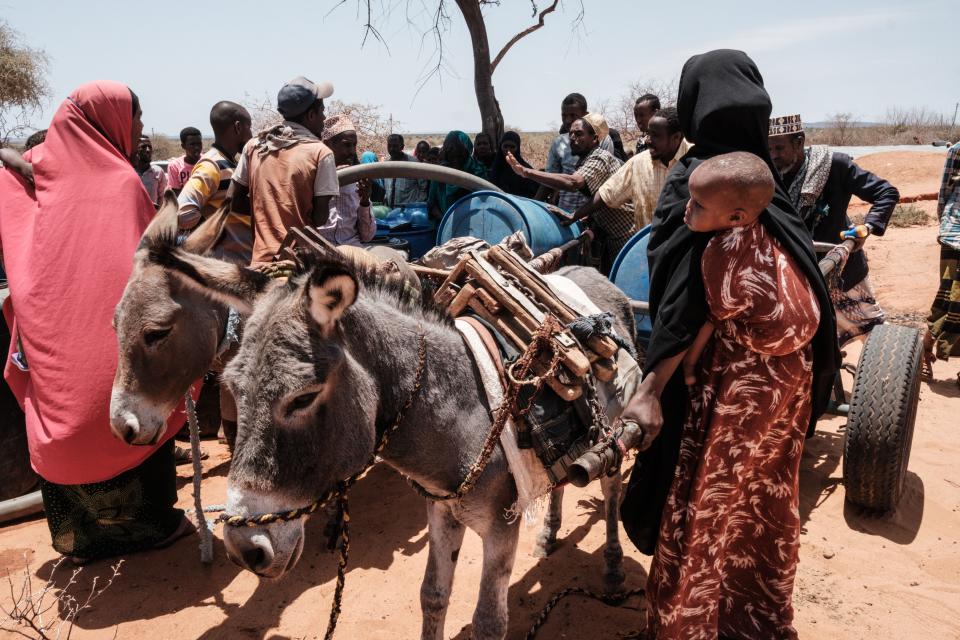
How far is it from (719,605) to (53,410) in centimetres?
355

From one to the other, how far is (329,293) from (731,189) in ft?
4.15

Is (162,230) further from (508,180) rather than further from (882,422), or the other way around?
(508,180)

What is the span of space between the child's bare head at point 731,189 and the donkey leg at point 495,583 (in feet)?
4.60

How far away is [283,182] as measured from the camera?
3760mm

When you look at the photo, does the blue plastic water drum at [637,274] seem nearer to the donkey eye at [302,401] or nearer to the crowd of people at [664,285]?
the crowd of people at [664,285]

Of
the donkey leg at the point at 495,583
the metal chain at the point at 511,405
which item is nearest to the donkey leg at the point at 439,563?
the donkey leg at the point at 495,583

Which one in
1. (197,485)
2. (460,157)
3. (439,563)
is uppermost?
(460,157)

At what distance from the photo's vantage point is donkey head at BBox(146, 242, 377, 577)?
1.70 meters

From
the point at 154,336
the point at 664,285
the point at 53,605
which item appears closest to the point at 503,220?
the point at 664,285

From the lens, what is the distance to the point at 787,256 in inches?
80.4

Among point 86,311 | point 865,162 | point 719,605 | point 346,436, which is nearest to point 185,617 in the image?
point 86,311

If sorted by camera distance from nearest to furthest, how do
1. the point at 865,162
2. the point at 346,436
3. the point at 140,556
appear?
the point at 346,436, the point at 140,556, the point at 865,162

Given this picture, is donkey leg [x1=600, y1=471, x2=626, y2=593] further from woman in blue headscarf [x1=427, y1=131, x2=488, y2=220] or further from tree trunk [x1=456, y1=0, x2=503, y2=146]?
tree trunk [x1=456, y1=0, x2=503, y2=146]

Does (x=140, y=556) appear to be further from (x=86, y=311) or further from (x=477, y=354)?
(x=477, y=354)
